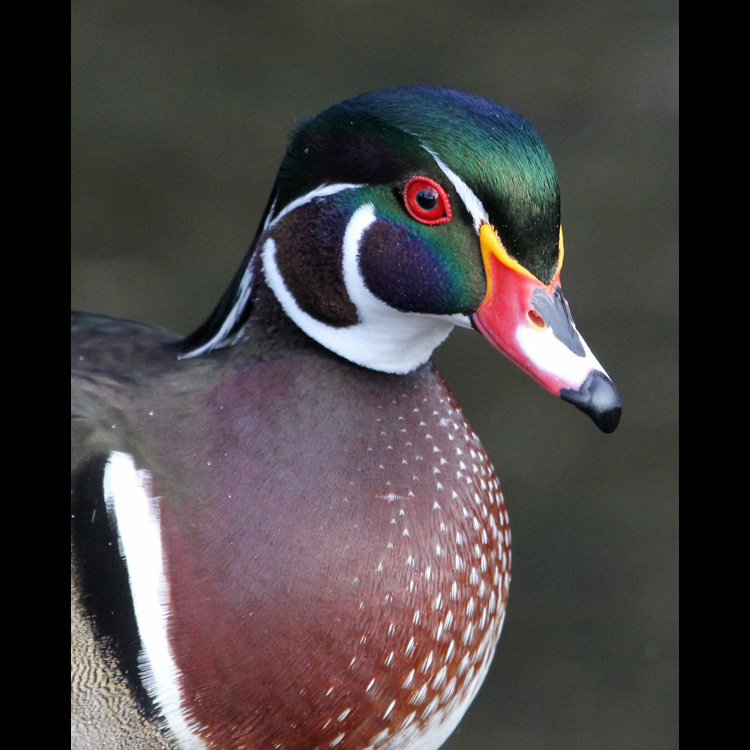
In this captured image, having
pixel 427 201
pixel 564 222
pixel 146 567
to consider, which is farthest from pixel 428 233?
pixel 564 222

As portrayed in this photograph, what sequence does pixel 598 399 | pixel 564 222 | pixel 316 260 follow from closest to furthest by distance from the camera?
pixel 598 399
pixel 316 260
pixel 564 222

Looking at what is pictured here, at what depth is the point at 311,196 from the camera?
1121 millimetres

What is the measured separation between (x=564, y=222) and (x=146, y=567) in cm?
197

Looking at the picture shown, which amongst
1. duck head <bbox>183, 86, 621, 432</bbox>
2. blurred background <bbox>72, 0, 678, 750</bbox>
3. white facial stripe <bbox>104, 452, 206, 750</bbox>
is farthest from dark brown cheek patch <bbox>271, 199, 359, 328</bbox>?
blurred background <bbox>72, 0, 678, 750</bbox>

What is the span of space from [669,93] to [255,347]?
7.10 feet

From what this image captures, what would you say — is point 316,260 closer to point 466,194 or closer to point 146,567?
point 466,194

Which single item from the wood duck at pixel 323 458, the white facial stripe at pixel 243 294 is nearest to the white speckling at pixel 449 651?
the wood duck at pixel 323 458

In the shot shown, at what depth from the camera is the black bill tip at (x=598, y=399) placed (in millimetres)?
1030

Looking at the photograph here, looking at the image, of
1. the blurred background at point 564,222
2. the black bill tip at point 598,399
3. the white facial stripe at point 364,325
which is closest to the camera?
the black bill tip at point 598,399

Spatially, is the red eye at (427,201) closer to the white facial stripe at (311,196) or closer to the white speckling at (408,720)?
the white facial stripe at (311,196)

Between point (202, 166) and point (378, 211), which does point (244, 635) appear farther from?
point (202, 166)

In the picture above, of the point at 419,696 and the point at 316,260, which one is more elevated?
the point at 316,260

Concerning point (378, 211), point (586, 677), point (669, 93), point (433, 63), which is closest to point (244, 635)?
point (378, 211)

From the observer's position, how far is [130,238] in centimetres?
274
